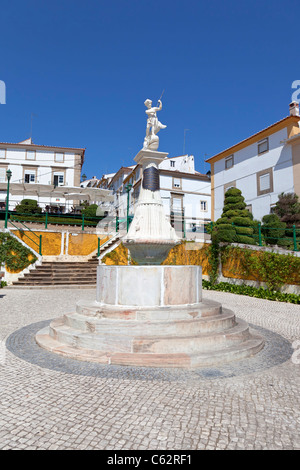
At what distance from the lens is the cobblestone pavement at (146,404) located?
7.44ft

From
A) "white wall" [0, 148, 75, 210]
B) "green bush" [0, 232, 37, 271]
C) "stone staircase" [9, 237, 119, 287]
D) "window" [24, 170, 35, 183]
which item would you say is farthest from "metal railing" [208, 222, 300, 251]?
"window" [24, 170, 35, 183]

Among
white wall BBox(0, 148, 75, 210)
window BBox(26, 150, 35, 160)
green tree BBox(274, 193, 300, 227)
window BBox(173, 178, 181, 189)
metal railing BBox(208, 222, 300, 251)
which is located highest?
window BBox(26, 150, 35, 160)

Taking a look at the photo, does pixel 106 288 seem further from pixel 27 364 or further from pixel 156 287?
pixel 27 364

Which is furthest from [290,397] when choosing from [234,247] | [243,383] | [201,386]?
[234,247]

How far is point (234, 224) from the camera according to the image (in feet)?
50.3

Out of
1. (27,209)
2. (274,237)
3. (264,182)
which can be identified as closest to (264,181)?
(264,182)

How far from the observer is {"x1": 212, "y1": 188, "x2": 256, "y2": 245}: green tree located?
13.7 metres

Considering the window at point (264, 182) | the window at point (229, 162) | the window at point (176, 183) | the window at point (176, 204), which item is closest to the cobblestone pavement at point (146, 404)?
the window at point (264, 182)

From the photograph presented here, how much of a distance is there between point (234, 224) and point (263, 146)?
11092mm

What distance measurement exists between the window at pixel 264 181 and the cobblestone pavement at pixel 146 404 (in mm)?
19638

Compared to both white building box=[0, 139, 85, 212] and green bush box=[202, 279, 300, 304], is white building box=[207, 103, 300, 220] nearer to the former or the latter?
green bush box=[202, 279, 300, 304]

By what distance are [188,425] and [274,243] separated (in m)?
13.9

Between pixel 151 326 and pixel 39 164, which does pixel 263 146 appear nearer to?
pixel 151 326

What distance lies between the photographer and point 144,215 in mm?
7539
